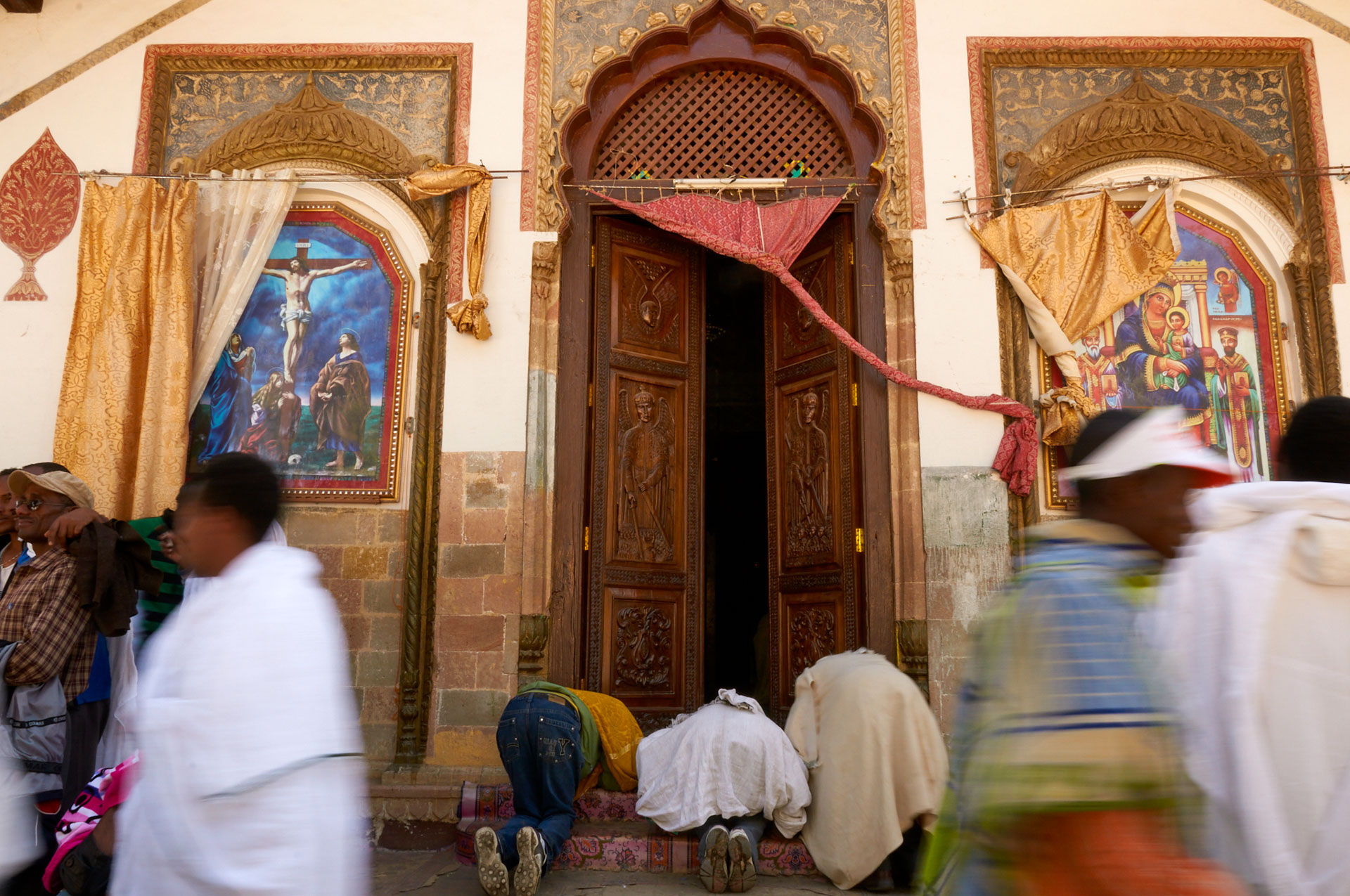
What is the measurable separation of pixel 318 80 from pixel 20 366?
2.70m

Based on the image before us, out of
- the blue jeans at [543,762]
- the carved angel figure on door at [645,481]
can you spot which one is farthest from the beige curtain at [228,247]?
the blue jeans at [543,762]

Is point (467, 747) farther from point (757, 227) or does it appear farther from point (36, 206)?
point (36, 206)

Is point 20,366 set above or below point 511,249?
below

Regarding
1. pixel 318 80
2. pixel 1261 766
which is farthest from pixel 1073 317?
pixel 318 80

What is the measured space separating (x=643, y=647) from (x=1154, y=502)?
5.11 meters

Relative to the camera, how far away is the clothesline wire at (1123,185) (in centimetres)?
667

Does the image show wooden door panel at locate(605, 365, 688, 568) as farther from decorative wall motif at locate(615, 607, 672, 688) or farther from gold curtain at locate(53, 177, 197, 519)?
gold curtain at locate(53, 177, 197, 519)

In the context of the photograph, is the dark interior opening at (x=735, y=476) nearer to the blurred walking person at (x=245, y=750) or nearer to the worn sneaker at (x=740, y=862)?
the worn sneaker at (x=740, y=862)

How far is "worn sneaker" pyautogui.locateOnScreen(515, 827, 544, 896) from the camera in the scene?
4469 mm

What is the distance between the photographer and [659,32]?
277 inches

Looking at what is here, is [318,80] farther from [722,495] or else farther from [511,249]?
[722,495]

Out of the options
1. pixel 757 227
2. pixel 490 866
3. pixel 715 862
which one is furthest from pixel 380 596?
pixel 757 227

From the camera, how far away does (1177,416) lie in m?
2.10

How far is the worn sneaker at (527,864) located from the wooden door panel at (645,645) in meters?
2.09
